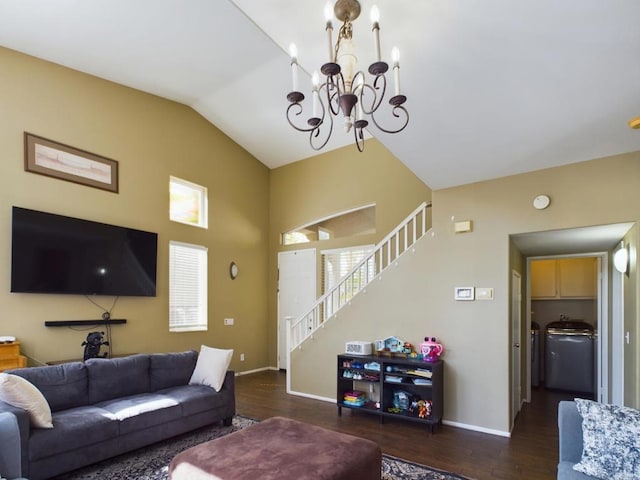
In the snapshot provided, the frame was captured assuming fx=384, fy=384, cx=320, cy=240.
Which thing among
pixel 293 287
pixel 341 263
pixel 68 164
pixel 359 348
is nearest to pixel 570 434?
pixel 359 348

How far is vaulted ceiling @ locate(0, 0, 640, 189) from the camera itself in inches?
86.9

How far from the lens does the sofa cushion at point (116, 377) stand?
362 cm

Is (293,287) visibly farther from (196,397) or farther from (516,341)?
(516,341)

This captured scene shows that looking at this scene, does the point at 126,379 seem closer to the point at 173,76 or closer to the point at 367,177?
the point at 173,76

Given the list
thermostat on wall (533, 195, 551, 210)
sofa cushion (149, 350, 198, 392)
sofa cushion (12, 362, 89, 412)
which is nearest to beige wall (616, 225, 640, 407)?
thermostat on wall (533, 195, 551, 210)

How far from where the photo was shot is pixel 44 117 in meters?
4.56

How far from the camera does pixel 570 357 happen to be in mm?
5805

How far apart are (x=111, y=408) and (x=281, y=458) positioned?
1850 millimetres

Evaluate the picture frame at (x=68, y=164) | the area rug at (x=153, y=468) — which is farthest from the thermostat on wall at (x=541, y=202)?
the picture frame at (x=68, y=164)

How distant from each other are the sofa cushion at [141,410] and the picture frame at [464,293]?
3100 millimetres

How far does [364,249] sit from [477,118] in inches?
145

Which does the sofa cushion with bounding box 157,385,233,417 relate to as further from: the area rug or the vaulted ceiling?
the vaulted ceiling

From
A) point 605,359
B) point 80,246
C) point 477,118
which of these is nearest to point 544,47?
point 477,118

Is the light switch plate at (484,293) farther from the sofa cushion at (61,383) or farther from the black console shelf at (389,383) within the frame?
the sofa cushion at (61,383)
